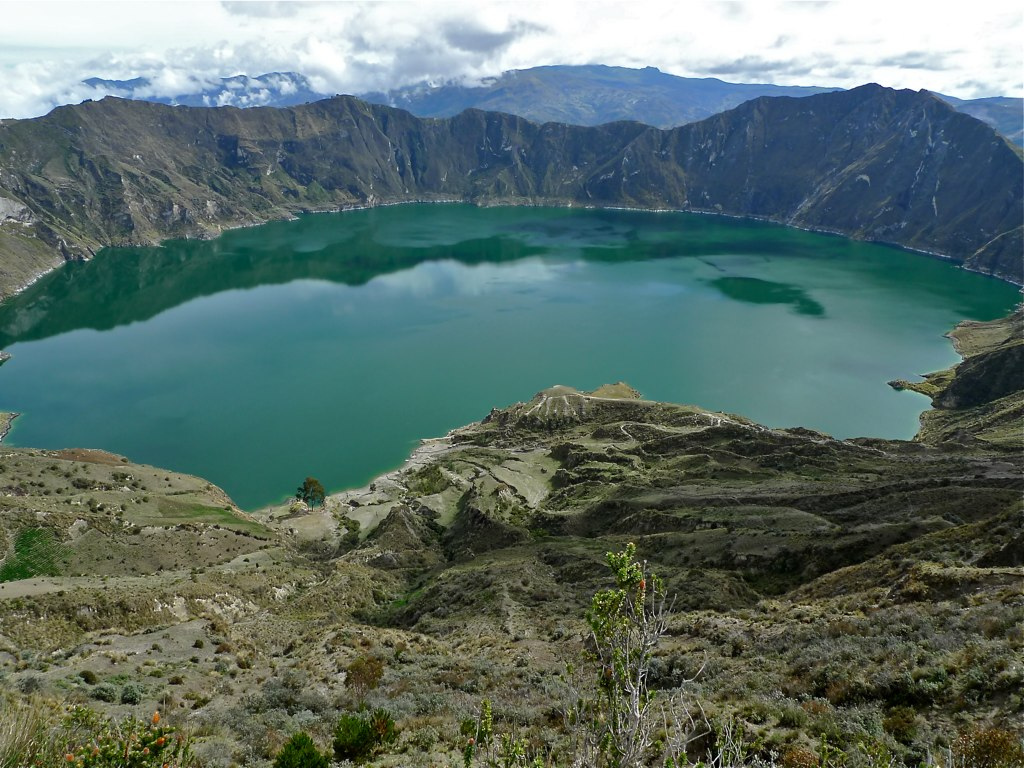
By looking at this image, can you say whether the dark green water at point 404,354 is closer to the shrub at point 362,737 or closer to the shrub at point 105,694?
the shrub at point 105,694

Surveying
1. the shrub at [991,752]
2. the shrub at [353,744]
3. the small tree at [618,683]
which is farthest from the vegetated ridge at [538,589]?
the small tree at [618,683]

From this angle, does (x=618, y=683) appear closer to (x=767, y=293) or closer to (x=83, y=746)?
(x=83, y=746)

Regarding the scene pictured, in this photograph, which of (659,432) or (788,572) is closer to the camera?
(788,572)

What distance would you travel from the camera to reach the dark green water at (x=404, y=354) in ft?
302

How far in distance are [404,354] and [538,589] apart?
89.5 metres

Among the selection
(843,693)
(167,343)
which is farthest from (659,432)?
(167,343)

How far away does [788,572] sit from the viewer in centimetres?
3838

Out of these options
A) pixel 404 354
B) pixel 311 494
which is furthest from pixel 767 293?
pixel 311 494

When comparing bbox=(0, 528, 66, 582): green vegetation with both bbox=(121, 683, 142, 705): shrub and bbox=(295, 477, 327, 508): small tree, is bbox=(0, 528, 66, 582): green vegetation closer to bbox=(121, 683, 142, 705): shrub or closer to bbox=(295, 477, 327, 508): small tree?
bbox=(121, 683, 142, 705): shrub

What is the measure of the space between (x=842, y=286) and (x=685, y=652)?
597 feet

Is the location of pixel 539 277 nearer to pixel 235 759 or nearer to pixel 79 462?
pixel 79 462

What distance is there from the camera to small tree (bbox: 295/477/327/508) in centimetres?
7425

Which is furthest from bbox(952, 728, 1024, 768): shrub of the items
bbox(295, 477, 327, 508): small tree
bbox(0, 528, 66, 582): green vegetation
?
bbox(295, 477, 327, 508): small tree

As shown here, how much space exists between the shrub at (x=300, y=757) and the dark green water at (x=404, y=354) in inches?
2495
